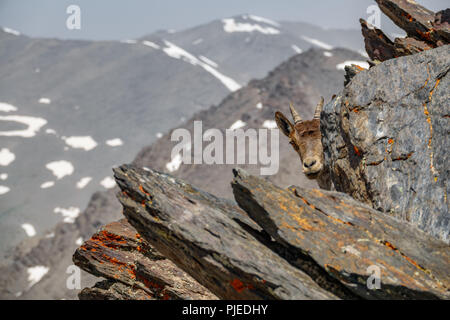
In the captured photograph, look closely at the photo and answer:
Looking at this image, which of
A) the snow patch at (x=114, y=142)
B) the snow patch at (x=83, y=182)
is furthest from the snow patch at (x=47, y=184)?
the snow patch at (x=114, y=142)

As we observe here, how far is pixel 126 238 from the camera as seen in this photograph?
45.3 ft

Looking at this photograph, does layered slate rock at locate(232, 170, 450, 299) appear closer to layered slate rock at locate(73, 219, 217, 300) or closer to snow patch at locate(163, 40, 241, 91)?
layered slate rock at locate(73, 219, 217, 300)

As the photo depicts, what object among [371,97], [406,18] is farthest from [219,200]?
[406,18]

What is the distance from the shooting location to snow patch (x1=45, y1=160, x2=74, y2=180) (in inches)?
4004

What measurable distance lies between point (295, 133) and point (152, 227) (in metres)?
6.99

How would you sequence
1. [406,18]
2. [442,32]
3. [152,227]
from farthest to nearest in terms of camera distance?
1. [406,18]
2. [442,32]
3. [152,227]

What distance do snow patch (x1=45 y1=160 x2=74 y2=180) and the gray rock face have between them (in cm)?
9835

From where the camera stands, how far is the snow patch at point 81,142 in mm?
115750

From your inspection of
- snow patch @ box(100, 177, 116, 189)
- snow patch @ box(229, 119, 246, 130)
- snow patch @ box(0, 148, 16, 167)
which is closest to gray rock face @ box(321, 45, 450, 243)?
snow patch @ box(229, 119, 246, 130)

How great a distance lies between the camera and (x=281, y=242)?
9305 mm

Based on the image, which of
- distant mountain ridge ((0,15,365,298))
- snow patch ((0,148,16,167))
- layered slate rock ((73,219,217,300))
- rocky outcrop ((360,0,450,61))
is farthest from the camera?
snow patch ((0,148,16,167))

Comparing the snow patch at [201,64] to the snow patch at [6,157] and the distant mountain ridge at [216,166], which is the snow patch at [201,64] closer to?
the distant mountain ridge at [216,166]

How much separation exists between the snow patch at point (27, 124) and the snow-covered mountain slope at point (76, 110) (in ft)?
0.80

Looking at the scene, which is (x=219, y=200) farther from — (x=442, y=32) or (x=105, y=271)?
(x=442, y=32)
